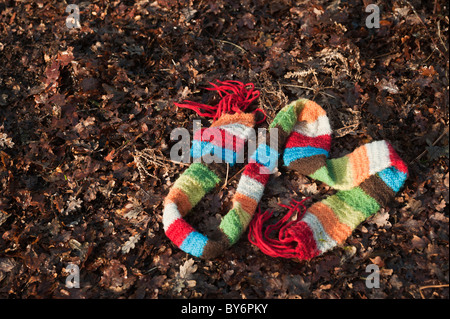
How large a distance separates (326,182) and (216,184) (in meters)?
0.96

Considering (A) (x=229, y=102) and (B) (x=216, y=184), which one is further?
(A) (x=229, y=102)

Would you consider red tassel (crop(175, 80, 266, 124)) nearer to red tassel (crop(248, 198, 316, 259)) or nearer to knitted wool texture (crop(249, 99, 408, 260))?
knitted wool texture (crop(249, 99, 408, 260))

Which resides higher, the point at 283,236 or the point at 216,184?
the point at 216,184

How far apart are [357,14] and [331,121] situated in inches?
56.8

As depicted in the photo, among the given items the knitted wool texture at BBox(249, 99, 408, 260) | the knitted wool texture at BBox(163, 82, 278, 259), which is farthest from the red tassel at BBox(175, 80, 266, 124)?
the knitted wool texture at BBox(249, 99, 408, 260)

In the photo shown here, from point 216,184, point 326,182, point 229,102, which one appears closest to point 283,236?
point 326,182

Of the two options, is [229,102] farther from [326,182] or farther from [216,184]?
[326,182]

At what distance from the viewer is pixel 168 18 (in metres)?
4.25

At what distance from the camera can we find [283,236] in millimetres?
3082

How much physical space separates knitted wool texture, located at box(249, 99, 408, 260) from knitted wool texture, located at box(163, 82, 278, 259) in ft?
0.63

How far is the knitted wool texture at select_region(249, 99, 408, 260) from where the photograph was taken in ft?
9.72
